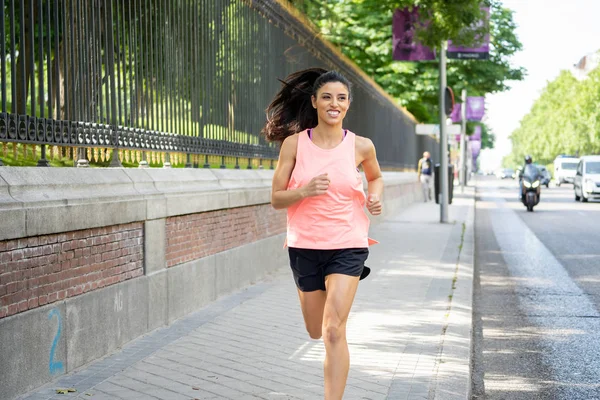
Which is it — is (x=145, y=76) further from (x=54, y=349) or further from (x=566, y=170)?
(x=566, y=170)

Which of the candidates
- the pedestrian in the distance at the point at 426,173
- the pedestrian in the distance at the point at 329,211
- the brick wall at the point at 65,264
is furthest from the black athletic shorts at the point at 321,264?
the pedestrian in the distance at the point at 426,173

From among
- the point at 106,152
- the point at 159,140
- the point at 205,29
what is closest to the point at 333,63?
the point at 205,29

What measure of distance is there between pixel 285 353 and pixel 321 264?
2.01 m

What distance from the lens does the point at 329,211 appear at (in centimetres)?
491

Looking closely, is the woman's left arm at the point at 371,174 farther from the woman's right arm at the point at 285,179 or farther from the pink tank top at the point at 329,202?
the woman's right arm at the point at 285,179

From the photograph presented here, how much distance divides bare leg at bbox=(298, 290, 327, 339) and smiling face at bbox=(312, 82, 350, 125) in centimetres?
85

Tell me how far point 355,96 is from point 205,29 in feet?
29.5

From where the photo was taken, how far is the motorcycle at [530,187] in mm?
31359

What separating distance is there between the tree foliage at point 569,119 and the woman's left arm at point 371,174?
80.9m

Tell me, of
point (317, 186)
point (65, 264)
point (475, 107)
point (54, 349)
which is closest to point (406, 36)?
point (65, 264)

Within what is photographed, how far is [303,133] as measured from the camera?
5082 millimetres

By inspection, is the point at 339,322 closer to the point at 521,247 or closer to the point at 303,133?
the point at 303,133

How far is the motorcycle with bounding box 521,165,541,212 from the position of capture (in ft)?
103

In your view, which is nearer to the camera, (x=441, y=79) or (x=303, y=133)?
(x=303, y=133)
